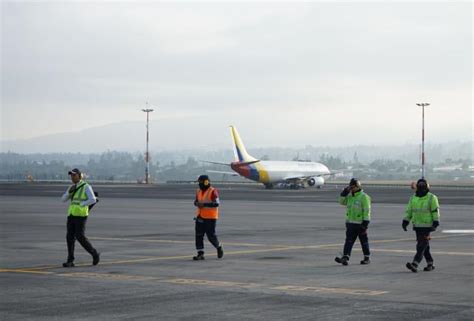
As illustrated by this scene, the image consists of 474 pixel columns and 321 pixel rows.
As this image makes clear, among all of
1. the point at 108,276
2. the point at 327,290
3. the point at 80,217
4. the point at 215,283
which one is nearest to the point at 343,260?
the point at 215,283

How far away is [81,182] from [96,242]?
7245 millimetres

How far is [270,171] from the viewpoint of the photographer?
115 m

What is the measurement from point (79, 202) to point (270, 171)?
9126 centimetres

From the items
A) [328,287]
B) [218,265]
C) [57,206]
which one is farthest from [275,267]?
[57,206]

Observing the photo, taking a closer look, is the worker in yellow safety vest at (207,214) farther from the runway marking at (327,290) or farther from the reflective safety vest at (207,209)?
the runway marking at (327,290)

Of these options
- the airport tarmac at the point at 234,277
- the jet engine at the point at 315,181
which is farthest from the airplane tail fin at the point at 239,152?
the airport tarmac at the point at 234,277

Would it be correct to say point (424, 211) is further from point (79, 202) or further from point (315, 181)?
point (315, 181)

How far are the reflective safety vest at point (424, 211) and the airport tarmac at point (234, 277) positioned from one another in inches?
44.9

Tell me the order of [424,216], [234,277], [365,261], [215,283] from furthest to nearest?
1. [365,261]
2. [424,216]
3. [234,277]
4. [215,283]

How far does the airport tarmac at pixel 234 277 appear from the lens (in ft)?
53.3

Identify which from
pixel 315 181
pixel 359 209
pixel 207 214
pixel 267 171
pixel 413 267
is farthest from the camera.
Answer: pixel 315 181

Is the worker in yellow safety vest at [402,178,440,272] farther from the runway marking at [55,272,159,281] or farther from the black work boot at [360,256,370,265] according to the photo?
the runway marking at [55,272,159,281]

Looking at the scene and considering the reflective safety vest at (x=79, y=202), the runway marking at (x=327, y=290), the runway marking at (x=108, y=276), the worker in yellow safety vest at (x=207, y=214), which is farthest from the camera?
the worker in yellow safety vest at (x=207, y=214)

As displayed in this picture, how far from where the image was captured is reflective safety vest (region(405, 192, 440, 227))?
2298 cm
